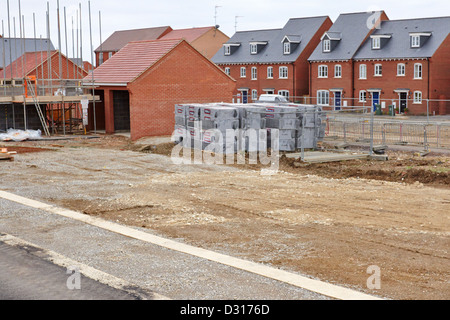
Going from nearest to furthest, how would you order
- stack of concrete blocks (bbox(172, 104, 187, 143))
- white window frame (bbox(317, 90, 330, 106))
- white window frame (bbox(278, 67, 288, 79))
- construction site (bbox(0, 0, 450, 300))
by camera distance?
construction site (bbox(0, 0, 450, 300))
stack of concrete blocks (bbox(172, 104, 187, 143))
white window frame (bbox(317, 90, 330, 106))
white window frame (bbox(278, 67, 288, 79))

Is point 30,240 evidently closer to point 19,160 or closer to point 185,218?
point 185,218

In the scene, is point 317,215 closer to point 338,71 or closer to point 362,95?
point 362,95

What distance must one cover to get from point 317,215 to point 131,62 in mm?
22842

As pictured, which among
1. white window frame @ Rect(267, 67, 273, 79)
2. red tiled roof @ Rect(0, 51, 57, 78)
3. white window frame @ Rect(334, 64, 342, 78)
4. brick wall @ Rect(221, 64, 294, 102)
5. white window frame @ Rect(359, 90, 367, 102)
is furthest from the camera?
white window frame @ Rect(267, 67, 273, 79)

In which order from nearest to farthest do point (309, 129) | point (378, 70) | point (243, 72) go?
point (309, 129) → point (378, 70) → point (243, 72)

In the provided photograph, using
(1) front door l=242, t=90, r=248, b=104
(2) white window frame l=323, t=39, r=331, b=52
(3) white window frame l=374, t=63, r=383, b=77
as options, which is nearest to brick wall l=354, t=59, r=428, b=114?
(3) white window frame l=374, t=63, r=383, b=77

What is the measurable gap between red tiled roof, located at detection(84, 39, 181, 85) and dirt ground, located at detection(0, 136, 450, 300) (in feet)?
39.1

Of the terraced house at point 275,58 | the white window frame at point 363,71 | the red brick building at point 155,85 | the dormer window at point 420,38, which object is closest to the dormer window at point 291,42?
the terraced house at point 275,58

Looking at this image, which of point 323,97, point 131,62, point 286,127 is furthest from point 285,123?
point 323,97

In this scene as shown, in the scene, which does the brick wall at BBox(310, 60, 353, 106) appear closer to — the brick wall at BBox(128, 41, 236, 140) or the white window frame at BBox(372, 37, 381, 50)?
the white window frame at BBox(372, 37, 381, 50)

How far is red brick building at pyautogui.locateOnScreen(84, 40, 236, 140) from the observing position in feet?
102

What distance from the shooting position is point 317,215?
1260 cm

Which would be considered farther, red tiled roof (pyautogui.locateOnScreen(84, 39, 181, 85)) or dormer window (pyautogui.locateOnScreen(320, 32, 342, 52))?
dormer window (pyautogui.locateOnScreen(320, 32, 342, 52))

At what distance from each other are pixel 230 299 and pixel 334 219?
503cm
